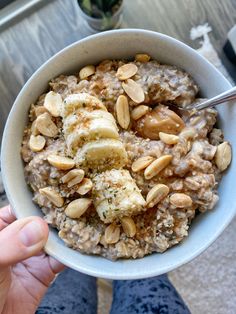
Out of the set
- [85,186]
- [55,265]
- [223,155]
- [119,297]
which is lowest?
[119,297]

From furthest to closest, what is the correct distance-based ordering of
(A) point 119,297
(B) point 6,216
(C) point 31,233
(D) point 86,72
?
(A) point 119,297
(B) point 6,216
(D) point 86,72
(C) point 31,233

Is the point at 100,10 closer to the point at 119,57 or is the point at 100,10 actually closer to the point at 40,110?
the point at 119,57

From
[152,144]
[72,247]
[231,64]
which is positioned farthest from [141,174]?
[231,64]

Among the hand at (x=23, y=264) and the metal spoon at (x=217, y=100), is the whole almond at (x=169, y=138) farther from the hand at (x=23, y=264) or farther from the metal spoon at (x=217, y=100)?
the hand at (x=23, y=264)

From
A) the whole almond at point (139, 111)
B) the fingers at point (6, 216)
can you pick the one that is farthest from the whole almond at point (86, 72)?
the fingers at point (6, 216)

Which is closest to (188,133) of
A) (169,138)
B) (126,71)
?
(169,138)

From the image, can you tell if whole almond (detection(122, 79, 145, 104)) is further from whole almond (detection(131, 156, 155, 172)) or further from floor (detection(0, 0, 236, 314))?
floor (detection(0, 0, 236, 314))
